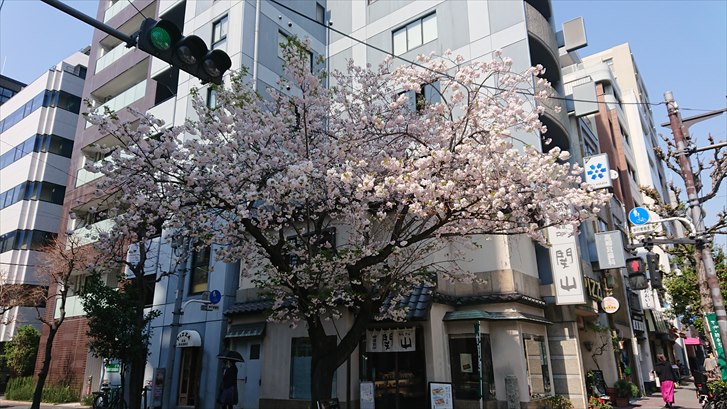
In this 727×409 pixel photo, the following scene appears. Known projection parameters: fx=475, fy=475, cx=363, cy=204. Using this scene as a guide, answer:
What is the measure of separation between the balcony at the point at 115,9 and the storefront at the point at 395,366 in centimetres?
2788

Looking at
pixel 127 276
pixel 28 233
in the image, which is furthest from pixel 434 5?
pixel 28 233

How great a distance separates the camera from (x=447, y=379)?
15375 millimetres

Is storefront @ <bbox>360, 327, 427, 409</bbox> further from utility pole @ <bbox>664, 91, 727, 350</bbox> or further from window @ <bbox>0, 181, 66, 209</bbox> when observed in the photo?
window @ <bbox>0, 181, 66, 209</bbox>

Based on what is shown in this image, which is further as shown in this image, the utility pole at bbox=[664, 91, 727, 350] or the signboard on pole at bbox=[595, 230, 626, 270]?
the signboard on pole at bbox=[595, 230, 626, 270]

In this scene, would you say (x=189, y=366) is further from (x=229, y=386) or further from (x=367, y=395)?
(x=367, y=395)

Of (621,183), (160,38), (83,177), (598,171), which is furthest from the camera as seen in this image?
(621,183)

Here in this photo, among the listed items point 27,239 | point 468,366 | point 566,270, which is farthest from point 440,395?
point 27,239

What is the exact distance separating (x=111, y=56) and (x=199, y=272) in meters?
18.2

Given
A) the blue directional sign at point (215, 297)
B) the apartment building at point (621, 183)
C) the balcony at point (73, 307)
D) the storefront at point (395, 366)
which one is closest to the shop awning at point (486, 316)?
the storefront at point (395, 366)

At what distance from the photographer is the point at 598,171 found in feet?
63.9

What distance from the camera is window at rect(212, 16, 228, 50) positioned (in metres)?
23.7

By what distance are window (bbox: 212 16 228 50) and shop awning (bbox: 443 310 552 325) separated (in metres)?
17.1

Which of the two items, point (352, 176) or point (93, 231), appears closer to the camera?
point (352, 176)

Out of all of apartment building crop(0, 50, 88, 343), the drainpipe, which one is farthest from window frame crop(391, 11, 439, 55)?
apartment building crop(0, 50, 88, 343)
